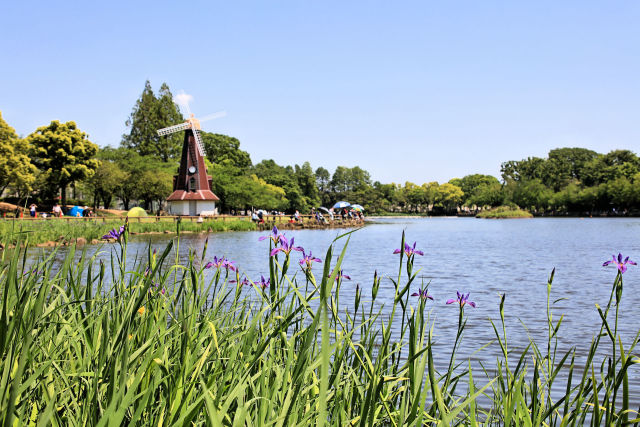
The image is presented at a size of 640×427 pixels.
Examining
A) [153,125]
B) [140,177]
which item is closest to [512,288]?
[140,177]

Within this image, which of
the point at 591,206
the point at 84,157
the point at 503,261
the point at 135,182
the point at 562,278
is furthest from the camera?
the point at 591,206

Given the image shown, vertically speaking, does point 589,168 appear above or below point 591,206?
above

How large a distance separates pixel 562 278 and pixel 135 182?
44331 mm

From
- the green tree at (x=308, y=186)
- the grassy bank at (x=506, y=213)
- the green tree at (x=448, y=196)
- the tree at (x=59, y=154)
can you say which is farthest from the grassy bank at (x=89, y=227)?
the green tree at (x=448, y=196)

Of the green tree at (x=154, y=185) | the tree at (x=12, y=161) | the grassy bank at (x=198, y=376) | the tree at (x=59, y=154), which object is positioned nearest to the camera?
the grassy bank at (x=198, y=376)

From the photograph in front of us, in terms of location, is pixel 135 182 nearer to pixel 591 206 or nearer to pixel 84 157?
pixel 84 157

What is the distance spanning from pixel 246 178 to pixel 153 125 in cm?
1500

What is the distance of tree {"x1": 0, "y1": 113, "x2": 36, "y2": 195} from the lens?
34906mm

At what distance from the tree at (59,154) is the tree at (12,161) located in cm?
581

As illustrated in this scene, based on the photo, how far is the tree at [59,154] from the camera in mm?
43656

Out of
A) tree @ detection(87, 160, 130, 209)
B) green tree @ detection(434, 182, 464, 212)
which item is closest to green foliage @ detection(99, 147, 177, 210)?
tree @ detection(87, 160, 130, 209)

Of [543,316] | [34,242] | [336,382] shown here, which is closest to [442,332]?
[543,316]

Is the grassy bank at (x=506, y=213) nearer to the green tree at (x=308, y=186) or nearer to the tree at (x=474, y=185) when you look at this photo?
the tree at (x=474, y=185)

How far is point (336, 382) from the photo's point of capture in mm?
2100
